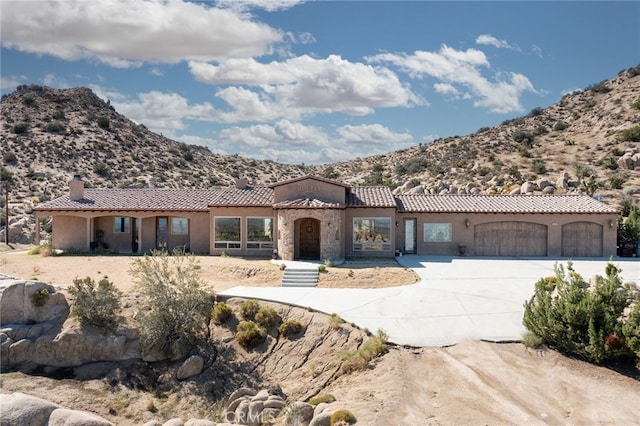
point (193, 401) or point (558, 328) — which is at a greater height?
point (558, 328)

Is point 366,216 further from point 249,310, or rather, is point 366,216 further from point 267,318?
point 267,318

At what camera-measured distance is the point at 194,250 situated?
3506cm

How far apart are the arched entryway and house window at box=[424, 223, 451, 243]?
7606 millimetres

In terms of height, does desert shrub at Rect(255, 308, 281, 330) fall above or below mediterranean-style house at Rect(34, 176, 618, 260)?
below

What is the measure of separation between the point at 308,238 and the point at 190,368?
14.1m

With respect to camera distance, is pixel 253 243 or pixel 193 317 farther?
pixel 253 243

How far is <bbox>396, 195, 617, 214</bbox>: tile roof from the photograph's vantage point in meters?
34.4

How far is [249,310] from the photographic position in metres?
22.6

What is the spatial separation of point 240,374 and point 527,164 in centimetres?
5105

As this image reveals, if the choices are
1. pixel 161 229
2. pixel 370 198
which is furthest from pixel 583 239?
pixel 161 229

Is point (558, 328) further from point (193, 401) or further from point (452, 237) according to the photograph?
point (452, 237)

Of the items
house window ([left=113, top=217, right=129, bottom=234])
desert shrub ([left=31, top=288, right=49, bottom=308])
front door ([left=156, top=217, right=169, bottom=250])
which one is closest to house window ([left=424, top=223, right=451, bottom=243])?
front door ([left=156, top=217, right=169, bottom=250])

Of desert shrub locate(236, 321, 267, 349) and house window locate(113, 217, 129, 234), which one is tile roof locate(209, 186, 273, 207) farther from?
desert shrub locate(236, 321, 267, 349)

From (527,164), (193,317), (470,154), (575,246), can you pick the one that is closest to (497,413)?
(193,317)
